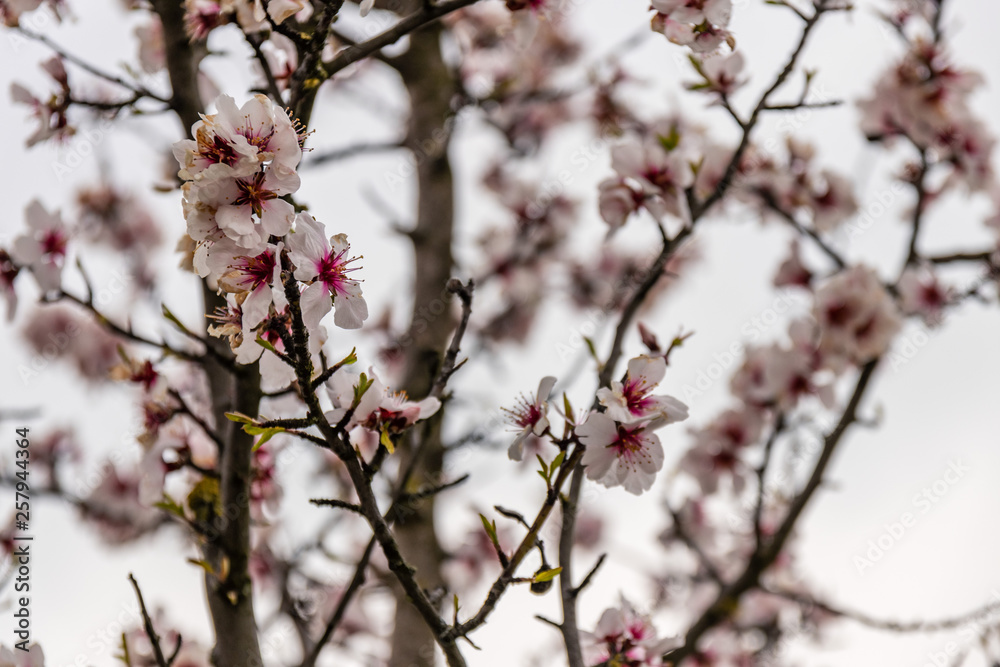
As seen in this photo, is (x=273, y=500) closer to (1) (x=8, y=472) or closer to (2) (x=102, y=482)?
(1) (x=8, y=472)

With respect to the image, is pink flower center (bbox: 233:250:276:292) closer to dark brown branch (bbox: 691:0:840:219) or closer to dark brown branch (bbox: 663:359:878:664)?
dark brown branch (bbox: 691:0:840:219)

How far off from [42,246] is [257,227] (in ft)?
4.17

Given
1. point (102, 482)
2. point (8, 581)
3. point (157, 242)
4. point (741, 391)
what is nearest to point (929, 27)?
point (741, 391)

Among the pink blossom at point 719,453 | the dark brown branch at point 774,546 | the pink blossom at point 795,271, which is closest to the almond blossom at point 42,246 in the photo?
the dark brown branch at point 774,546

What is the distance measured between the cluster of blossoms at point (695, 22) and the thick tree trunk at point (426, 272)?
155 centimetres

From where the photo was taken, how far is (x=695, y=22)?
1.54 m

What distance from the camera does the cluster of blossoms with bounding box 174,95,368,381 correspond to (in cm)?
94

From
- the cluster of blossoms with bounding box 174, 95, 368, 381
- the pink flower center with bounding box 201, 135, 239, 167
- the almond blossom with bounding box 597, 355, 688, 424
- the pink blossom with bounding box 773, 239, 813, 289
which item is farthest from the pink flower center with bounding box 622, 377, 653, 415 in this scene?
the pink blossom with bounding box 773, 239, 813, 289

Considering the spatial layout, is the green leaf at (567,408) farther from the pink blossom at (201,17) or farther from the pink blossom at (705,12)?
the pink blossom at (201,17)

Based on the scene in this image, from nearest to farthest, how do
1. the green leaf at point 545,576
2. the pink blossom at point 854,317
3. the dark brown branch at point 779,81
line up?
the green leaf at point 545,576 → the dark brown branch at point 779,81 → the pink blossom at point 854,317

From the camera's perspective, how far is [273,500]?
1.90m

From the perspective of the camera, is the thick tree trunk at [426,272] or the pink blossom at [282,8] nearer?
the pink blossom at [282,8]

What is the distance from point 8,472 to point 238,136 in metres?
2.29

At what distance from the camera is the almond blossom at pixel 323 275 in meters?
0.95
